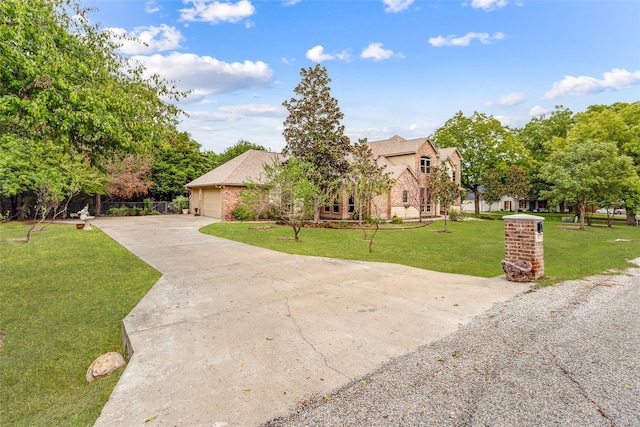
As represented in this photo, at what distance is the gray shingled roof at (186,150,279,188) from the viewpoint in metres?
23.1

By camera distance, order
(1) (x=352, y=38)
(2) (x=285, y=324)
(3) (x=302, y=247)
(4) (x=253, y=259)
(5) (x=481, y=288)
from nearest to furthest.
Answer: (2) (x=285, y=324)
(5) (x=481, y=288)
(4) (x=253, y=259)
(3) (x=302, y=247)
(1) (x=352, y=38)

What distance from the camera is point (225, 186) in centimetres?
2245

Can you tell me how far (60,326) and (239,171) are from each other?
1993 cm

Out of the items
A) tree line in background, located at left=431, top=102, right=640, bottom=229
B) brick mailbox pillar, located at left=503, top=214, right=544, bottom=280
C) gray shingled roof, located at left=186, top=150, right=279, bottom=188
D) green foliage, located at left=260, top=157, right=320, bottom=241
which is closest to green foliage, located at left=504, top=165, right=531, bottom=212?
tree line in background, located at left=431, top=102, right=640, bottom=229

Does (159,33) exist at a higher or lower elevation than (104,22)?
higher

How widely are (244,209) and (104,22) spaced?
49.1 ft

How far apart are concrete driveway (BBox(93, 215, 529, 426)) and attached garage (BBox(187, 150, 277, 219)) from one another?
14960 millimetres

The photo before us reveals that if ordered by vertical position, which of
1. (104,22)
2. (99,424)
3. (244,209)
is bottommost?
(99,424)

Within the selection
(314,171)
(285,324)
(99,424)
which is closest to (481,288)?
(285,324)

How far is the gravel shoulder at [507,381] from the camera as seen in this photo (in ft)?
7.77

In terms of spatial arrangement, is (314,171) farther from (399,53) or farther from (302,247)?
(302,247)

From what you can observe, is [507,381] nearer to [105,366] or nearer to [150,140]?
[105,366]

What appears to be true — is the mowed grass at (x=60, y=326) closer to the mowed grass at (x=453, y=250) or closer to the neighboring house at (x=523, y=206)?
the mowed grass at (x=453, y=250)

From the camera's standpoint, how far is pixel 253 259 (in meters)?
9.15
